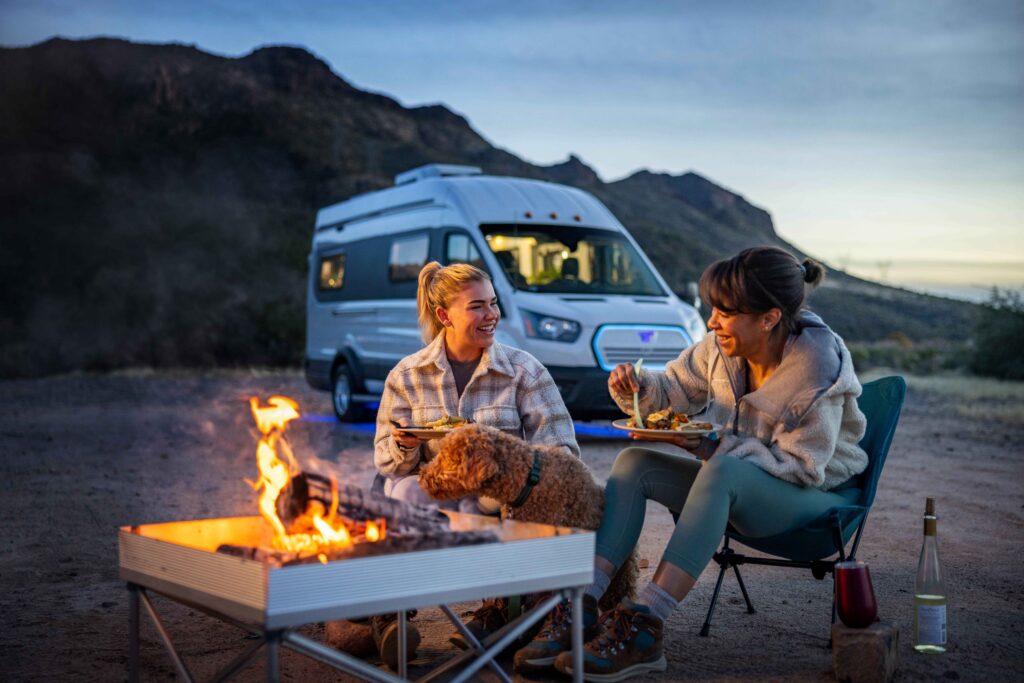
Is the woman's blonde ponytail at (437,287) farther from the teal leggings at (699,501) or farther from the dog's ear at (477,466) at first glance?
the dog's ear at (477,466)

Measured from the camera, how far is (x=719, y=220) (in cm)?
6169

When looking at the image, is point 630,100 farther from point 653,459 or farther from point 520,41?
point 653,459

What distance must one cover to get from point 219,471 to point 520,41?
16.9m

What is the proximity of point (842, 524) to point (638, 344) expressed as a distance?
621cm

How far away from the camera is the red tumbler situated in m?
3.35

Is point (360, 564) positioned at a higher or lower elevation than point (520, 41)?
lower

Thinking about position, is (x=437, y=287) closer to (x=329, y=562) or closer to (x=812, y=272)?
(x=812, y=272)

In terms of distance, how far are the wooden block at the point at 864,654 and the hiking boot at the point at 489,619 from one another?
1.07 meters

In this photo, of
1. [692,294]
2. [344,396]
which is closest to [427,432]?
[692,294]

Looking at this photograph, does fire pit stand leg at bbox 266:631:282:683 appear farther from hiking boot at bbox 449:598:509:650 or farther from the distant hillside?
the distant hillside

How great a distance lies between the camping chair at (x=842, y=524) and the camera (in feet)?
11.6

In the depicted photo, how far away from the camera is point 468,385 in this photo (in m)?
4.00

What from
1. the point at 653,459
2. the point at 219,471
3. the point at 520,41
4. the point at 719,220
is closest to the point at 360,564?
the point at 653,459

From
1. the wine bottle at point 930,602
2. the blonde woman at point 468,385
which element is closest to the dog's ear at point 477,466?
the blonde woman at point 468,385
